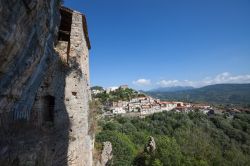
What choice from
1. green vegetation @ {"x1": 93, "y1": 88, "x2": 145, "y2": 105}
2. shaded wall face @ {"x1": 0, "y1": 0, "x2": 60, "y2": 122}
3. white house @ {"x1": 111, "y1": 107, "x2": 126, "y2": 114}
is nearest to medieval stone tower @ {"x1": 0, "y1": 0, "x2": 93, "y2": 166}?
shaded wall face @ {"x1": 0, "y1": 0, "x2": 60, "y2": 122}

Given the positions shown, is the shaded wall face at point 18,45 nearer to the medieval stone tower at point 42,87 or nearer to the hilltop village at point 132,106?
the medieval stone tower at point 42,87

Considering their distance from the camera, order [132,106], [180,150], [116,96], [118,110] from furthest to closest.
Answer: [116,96] < [132,106] < [118,110] < [180,150]

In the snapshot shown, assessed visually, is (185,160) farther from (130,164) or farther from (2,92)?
(2,92)

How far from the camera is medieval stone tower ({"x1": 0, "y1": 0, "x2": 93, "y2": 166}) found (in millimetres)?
4438

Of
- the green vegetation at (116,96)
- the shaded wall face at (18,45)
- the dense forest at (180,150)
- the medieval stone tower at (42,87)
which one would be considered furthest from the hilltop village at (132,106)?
the shaded wall face at (18,45)

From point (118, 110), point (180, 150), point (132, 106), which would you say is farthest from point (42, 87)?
point (132, 106)

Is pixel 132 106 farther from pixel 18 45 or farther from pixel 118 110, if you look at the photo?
pixel 18 45

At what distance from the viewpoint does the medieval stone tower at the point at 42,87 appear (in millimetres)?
4438

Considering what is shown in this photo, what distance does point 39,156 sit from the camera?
6.27 metres

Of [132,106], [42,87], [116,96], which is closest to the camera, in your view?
[42,87]

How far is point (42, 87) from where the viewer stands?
9188 millimetres

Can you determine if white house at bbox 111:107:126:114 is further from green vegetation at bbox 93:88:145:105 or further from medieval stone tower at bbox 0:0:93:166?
medieval stone tower at bbox 0:0:93:166

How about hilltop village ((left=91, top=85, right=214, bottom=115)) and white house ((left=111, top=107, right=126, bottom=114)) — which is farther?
hilltop village ((left=91, top=85, right=214, bottom=115))

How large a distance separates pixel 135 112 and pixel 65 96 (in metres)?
76.2
